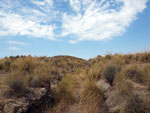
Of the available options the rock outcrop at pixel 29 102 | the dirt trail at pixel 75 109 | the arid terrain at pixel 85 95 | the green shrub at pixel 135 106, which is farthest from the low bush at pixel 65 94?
the green shrub at pixel 135 106

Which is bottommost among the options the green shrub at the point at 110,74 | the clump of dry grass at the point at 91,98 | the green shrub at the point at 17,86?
the clump of dry grass at the point at 91,98

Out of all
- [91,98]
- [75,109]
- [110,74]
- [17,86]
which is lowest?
[75,109]

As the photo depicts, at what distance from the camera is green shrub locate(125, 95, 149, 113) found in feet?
11.6

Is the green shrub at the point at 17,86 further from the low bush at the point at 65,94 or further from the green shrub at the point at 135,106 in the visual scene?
the green shrub at the point at 135,106

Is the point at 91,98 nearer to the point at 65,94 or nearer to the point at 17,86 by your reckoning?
the point at 65,94

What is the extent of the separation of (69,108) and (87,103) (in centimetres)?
71

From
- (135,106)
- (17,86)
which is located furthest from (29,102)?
(135,106)

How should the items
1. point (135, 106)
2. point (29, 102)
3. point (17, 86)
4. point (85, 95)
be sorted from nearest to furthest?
point (135, 106) → point (29, 102) → point (17, 86) → point (85, 95)

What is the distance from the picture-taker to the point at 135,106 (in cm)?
359

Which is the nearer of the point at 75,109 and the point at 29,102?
the point at 29,102

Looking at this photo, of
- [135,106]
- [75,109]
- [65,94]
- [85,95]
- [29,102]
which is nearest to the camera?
[135,106]

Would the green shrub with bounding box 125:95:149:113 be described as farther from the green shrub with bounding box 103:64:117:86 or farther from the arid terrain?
the green shrub with bounding box 103:64:117:86

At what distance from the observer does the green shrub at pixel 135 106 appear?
11.6 feet

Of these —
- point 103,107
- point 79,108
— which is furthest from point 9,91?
point 103,107
